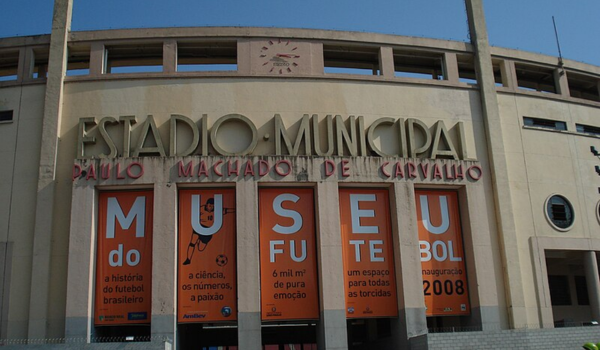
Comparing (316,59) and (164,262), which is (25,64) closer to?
(164,262)

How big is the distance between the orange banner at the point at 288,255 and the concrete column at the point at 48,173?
30.0 ft

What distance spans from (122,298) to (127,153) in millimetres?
6376

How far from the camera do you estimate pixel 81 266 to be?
28594mm

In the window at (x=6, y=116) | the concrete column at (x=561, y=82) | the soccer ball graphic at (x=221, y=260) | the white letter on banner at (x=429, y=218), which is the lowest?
the soccer ball graphic at (x=221, y=260)

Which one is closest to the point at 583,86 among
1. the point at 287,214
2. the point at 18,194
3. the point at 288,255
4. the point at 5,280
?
the point at 287,214

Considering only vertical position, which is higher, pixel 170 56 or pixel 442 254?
pixel 170 56

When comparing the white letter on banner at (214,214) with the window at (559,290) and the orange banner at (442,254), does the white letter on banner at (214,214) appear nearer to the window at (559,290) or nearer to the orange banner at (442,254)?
the orange banner at (442,254)

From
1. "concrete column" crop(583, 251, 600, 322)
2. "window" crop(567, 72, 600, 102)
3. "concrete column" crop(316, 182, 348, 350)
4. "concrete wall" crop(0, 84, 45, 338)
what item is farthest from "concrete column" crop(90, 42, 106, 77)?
"concrete column" crop(583, 251, 600, 322)

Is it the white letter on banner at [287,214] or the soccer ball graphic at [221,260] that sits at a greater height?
the white letter on banner at [287,214]

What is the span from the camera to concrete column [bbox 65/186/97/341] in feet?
91.7

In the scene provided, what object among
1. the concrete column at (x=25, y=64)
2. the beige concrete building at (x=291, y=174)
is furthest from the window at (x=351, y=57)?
the concrete column at (x=25, y=64)

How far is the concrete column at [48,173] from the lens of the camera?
1118 inches

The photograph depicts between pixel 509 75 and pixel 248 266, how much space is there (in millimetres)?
17320

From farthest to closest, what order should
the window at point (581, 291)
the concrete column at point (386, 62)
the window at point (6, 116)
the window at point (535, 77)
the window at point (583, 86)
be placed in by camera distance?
the window at point (583, 86), the window at point (581, 291), the window at point (535, 77), the concrete column at point (386, 62), the window at point (6, 116)
